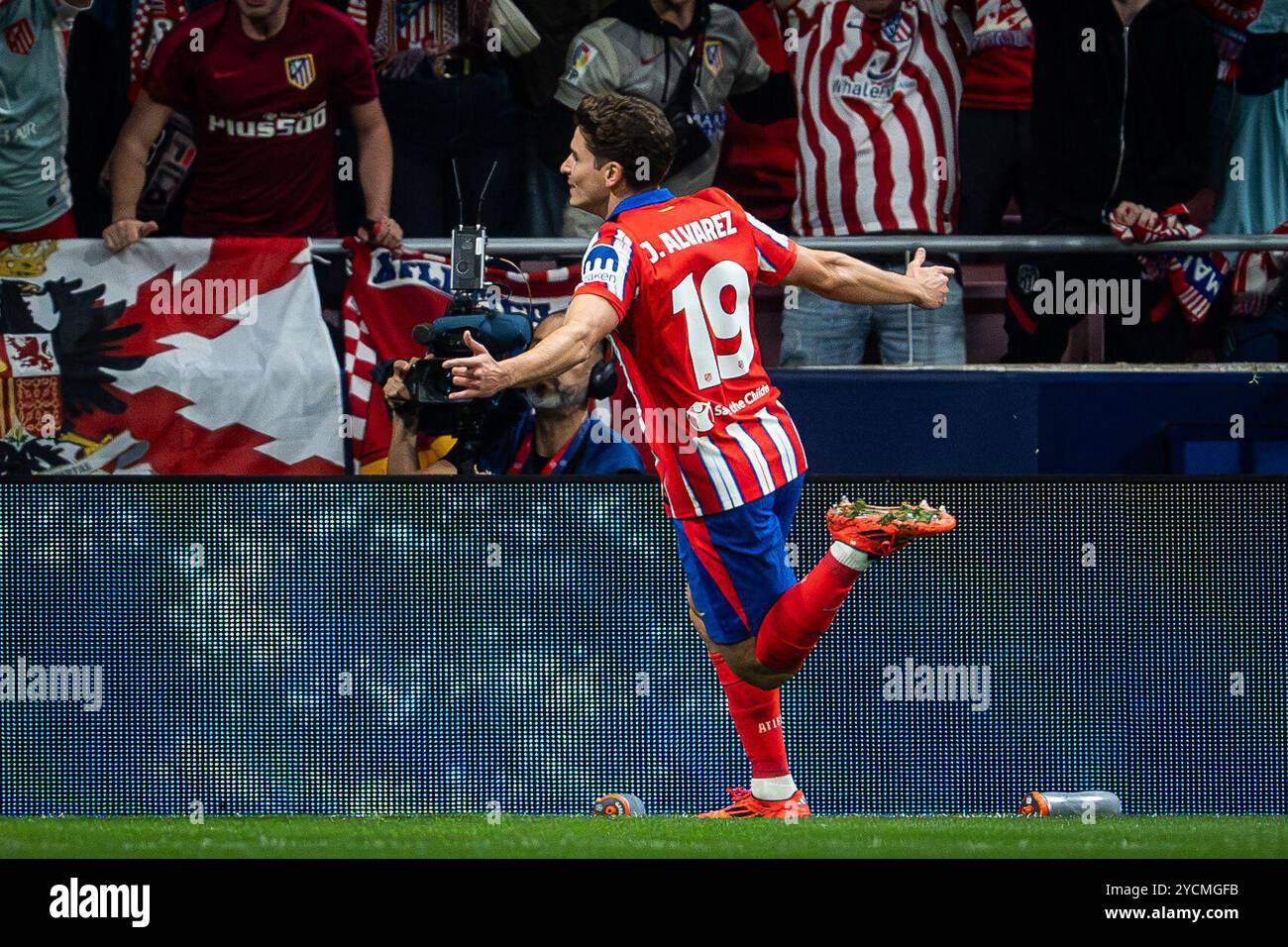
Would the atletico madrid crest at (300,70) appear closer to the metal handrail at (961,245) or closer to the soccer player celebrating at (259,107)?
the soccer player celebrating at (259,107)

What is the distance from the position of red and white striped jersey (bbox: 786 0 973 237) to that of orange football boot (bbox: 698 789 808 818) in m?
3.12

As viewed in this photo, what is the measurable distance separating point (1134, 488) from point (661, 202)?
83.2 inches

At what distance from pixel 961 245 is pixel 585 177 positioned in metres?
2.62

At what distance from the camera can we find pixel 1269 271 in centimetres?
810

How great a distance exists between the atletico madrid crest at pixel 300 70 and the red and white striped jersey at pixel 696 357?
290 cm

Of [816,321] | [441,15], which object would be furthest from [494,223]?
[816,321]

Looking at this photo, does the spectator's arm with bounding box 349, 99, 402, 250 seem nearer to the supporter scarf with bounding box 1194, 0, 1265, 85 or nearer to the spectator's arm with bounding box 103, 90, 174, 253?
the spectator's arm with bounding box 103, 90, 174, 253

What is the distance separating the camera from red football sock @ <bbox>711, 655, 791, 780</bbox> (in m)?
5.68

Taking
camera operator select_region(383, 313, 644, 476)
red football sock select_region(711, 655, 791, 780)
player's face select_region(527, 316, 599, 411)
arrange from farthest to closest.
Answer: player's face select_region(527, 316, 599, 411)
camera operator select_region(383, 313, 644, 476)
red football sock select_region(711, 655, 791, 780)

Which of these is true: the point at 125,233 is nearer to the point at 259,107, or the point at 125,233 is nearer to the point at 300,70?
the point at 259,107

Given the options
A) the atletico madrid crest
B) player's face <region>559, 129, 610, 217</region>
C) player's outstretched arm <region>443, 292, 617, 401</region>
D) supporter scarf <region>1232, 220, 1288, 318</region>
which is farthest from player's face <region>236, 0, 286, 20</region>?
supporter scarf <region>1232, 220, 1288, 318</region>

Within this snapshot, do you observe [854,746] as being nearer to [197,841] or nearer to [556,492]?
[556,492]

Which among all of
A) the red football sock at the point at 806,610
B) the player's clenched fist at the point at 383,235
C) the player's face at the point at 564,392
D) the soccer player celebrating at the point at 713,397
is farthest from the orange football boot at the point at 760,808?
the player's clenched fist at the point at 383,235

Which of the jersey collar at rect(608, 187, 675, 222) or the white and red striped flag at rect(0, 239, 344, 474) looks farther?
the white and red striped flag at rect(0, 239, 344, 474)
